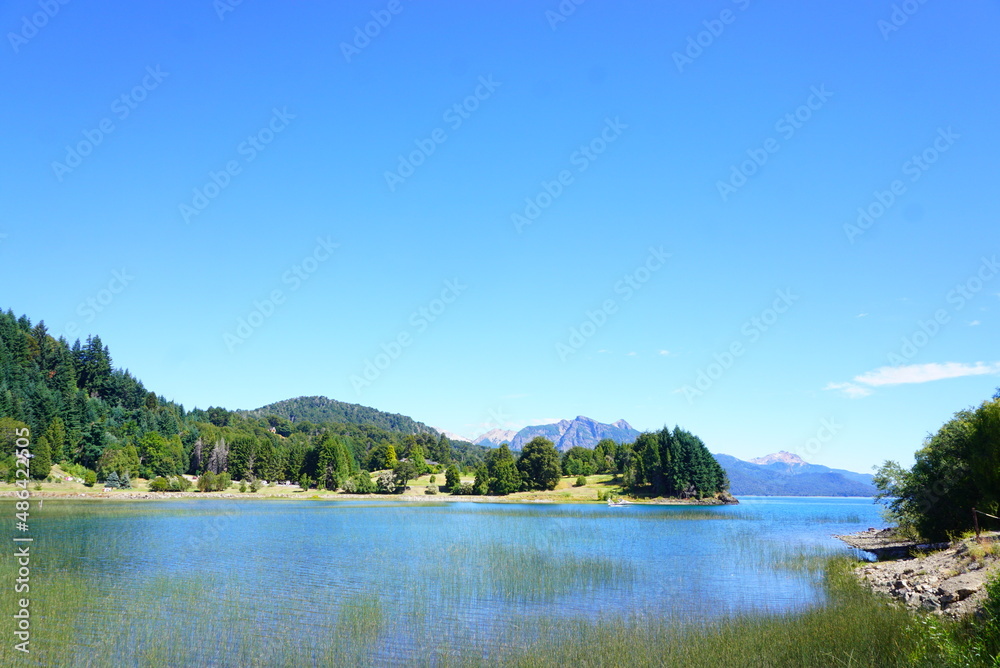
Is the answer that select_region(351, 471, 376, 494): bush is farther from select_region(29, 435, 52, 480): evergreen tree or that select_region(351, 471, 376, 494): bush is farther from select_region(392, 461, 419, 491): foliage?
select_region(29, 435, 52, 480): evergreen tree

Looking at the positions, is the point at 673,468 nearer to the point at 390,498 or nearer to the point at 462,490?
the point at 462,490

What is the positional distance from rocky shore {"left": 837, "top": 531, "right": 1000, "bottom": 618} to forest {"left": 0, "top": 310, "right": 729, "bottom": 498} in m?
103

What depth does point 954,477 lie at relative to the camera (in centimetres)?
3500

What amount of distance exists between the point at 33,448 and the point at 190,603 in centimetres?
10820

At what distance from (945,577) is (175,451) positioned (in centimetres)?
15085

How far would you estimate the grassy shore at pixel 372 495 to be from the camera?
3999 inches

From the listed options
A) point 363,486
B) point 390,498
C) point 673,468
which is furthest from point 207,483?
point 673,468

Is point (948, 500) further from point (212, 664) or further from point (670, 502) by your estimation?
point (670, 502)

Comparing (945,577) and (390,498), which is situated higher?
(945,577)

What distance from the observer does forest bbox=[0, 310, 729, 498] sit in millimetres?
119562

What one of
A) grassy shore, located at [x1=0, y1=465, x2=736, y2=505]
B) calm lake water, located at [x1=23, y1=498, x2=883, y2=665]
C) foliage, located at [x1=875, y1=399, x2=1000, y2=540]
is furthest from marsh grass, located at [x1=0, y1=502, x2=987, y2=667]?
grassy shore, located at [x1=0, y1=465, x2=736, y2=505]

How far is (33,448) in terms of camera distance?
105m

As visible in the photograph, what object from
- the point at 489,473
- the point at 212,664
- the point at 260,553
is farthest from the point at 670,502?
the point at 212,664

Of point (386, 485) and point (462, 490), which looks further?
point (462, 490)
